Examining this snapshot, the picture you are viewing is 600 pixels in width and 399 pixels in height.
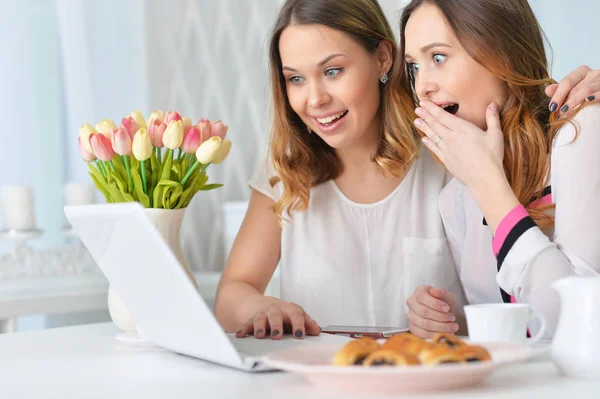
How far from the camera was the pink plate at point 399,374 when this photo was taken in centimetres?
65

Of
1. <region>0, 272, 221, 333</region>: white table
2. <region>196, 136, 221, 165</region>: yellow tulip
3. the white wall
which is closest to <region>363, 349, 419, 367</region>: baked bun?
<region>196, 136, 221, 165</region>: yellow tulip

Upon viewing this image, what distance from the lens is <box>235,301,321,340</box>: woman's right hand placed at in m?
1.11

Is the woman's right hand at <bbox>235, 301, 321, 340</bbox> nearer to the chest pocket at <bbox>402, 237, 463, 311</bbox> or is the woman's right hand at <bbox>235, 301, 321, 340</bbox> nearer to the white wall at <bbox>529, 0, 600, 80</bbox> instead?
the chest pocket at <bbox>402, 237, 463, 311</bbox>

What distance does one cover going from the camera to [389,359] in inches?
26.1

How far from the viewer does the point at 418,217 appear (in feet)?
5.52

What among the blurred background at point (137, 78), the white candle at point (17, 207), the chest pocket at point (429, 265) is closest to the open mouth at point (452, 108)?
the chest pocket at point (429, 265)

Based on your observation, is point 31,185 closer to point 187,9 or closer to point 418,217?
point 187,9

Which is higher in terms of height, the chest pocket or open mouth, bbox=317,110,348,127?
open mouth, bbox=317,110,348,127

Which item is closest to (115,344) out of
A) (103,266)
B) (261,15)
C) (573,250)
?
(103,266)

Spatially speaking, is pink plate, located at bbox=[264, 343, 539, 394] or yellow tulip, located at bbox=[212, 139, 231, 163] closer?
pink plate, located at bbox=[264, 343, 539, 394]

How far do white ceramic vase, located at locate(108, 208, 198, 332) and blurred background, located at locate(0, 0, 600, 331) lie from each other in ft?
3.33

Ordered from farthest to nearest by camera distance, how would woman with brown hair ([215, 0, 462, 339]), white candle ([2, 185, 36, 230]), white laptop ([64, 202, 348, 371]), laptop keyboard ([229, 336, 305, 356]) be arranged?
white candle ([2, 185, 36, 230]) → woman with brown hair ([215, 0, 462, 339]) → laptop keyboard ([229, 336, 305, 356]) → white laptop ([64, 202, 348, 371])

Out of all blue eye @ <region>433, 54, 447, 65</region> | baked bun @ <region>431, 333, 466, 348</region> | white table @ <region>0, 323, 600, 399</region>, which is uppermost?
blue eye @ <region>433, 54, 447, 65</region>

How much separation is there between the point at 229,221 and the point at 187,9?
808 mm
